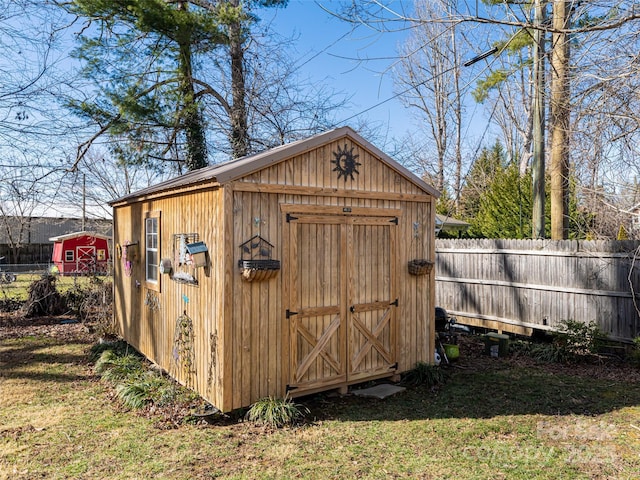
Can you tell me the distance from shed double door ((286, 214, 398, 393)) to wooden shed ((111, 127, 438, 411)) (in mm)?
14

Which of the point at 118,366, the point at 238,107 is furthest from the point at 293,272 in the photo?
the point at 238,107

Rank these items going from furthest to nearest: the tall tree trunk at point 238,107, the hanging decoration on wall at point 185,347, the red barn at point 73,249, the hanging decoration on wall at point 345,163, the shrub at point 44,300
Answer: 1. the red barn at point 73,249
2. the tall tree trunk at point 238,107
3. the shrub at point 44,300
4. the hanging decoration on wall at point 345,163
5. the hanging decoration on wall at point 185,347

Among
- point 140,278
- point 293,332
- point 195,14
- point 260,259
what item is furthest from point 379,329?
point 195,14

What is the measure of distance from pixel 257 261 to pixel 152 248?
9.40 ft

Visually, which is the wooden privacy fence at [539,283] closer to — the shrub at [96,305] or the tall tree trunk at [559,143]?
the tall tree trunk at [559,143]

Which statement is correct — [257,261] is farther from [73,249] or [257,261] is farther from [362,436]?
[73,249]

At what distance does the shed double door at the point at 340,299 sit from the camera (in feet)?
17.4

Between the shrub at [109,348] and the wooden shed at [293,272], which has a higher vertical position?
the wooden shed at [293,272]

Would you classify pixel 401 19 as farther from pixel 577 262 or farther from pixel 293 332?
pixel 577 262

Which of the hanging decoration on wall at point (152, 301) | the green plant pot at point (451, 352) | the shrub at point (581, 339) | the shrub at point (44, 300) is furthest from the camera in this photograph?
the shrub at point (44, 300)

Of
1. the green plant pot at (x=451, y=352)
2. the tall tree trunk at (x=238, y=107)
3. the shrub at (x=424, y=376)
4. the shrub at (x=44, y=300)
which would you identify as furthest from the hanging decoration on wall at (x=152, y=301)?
the tall tree trunk at (x=238, y=107)

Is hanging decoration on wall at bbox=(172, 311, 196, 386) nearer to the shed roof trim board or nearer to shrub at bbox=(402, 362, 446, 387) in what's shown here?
the shed roof trim board

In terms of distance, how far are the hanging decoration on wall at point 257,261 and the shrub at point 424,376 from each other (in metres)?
2.58

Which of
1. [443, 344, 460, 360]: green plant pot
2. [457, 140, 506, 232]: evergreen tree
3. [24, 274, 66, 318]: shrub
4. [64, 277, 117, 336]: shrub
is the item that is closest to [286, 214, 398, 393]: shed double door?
[443, 344, 460, 360]: green plant pot
